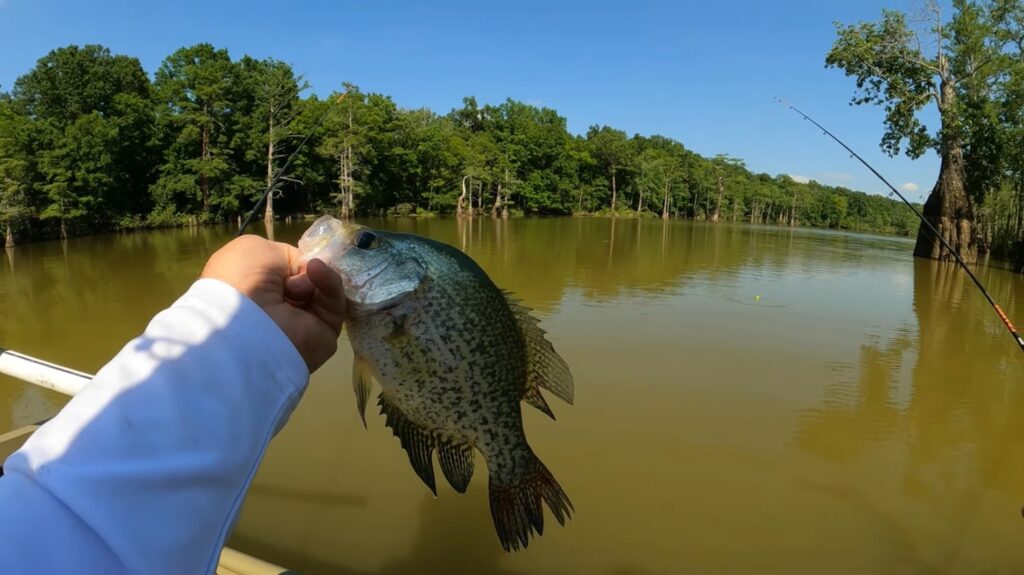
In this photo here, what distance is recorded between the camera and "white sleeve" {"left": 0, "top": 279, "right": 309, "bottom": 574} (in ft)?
2.10

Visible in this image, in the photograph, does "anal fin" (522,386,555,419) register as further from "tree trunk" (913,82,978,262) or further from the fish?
"tree trunk" (913,82,978,262)

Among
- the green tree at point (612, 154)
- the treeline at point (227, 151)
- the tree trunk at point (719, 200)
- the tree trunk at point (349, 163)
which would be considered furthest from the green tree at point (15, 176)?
the tree trunk at point (719, 200)

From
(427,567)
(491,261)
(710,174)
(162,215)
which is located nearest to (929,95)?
(491,261)

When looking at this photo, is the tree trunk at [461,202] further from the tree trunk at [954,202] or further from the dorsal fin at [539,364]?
the dorsal fin at [539,364]

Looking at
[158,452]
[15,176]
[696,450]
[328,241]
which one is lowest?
[696,450]

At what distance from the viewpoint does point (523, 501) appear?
1.57 metres

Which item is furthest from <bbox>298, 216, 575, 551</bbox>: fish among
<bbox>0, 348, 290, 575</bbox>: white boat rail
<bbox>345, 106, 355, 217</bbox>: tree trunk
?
<bbox>345, 106, 355, 217</bbox>: tree trunk

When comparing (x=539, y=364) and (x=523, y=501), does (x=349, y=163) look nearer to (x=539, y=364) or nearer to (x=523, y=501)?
(x=539, y=364)

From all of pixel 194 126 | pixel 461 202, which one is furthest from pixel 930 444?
pixel 461 202

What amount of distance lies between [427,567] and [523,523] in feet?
8.39

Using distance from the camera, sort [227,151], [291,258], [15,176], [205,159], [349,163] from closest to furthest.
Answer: [291,258]
[15,176]
[205,159]
[227,151]
[349,163]

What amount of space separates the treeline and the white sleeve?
6.16 ft

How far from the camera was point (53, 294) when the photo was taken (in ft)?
37.8

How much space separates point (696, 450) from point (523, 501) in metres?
4.52
